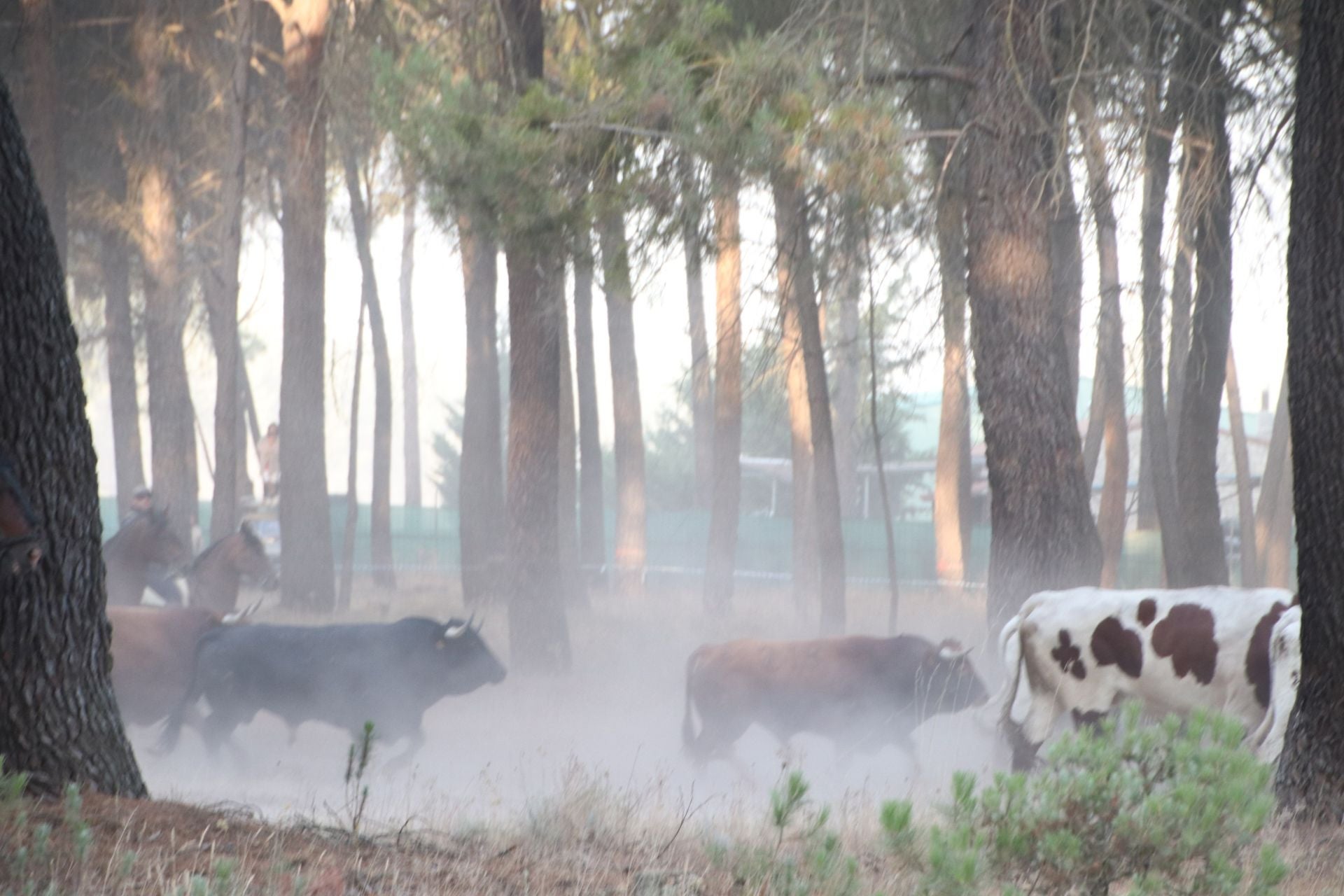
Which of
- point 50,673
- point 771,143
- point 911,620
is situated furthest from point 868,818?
point 911,620

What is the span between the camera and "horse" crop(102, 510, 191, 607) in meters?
14.1

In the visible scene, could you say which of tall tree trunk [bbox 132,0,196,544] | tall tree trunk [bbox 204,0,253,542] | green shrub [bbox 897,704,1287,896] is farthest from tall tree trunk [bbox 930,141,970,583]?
green shrub [bbox 897,704,1287,896]

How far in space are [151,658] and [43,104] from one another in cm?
935

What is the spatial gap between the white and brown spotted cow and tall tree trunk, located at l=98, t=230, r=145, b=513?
18312 mm

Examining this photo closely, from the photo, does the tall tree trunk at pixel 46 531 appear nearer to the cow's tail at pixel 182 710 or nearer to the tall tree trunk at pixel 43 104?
the cow's tail at pixel 182 710

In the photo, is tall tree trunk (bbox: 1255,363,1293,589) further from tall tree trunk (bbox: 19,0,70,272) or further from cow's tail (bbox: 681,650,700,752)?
tall tree trunk (bbox: 19,0,70,272)

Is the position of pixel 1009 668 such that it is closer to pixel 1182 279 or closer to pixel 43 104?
pixel 1182 279

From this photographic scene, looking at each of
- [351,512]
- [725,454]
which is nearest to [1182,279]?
[725,454]

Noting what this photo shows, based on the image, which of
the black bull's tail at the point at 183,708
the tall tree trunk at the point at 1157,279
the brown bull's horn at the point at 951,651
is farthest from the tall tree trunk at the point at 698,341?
the black bull's tail at the point at 183,708

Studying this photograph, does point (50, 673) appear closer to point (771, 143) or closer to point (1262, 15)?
point (771, 143)

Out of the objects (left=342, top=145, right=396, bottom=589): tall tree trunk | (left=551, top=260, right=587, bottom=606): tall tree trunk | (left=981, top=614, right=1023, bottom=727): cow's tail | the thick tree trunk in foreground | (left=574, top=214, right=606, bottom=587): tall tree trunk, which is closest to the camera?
the thick tree trunk in foreground

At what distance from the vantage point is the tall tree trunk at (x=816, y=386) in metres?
11.8

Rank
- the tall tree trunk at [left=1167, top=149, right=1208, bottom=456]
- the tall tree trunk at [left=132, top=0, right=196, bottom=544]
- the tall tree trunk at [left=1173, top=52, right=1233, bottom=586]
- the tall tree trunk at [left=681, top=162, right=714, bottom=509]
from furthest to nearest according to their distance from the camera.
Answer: the tall tree trunk at [left=132, top=0, right=196, bottom=544] → the tall tree trunk at [left=1173, top=52, right=1233, bottom=586] → the tall tree trunk at [left=681, top=162, right=714, bottom=509] → the tall tree trunk at [left=1167, top=149, right=1208, bottom=456]

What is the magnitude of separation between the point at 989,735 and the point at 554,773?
346 centimetres
